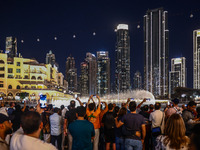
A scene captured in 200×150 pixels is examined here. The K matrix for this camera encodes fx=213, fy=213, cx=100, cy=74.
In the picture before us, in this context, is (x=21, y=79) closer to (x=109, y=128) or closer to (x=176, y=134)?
(x=109, y=128)

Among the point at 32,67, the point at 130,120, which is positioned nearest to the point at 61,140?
the point at 130,120

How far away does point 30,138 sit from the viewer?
291 centimetres

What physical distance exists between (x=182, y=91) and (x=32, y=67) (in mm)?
81021

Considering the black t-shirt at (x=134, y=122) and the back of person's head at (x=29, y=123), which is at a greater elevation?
the back of person's head at (x=29, y=123)

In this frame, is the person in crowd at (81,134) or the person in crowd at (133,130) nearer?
the person in crowd at (81,134)

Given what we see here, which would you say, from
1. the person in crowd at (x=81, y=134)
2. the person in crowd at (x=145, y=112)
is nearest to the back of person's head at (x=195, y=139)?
the person in crowd at (x=81, y=134)

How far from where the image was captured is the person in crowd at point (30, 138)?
283 cm

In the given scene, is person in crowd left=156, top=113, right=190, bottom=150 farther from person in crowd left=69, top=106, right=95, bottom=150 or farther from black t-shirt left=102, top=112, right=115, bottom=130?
black t-shirt left=102, top=112, right=115, bottom=130

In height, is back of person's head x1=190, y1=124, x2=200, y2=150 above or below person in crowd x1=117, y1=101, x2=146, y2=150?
above

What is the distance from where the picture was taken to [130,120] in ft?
20.1

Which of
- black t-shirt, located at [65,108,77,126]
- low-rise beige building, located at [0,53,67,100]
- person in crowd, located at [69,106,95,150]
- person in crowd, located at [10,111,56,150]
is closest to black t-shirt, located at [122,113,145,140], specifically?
person in crowd, located at [69,106,95,150]

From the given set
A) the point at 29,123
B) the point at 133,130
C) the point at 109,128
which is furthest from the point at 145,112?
the point at 29,123

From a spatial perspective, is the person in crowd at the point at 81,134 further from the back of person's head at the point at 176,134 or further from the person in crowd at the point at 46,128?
the person in crowd at the point at 46,128

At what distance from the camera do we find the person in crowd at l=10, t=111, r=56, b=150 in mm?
2828
